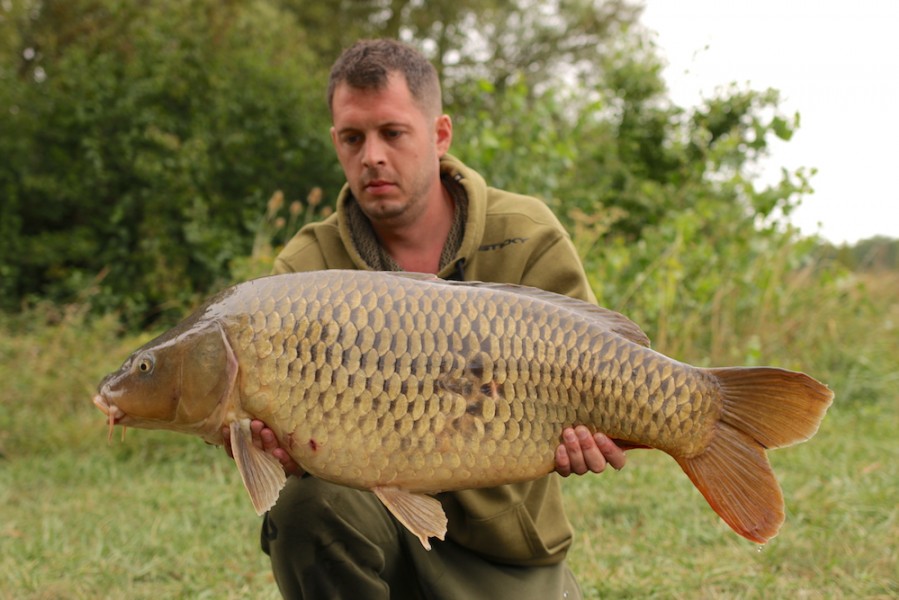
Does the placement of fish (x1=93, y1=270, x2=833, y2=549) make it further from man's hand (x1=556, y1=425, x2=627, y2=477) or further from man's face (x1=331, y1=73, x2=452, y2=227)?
man's face (x1=331, y1=73, x2=452, y2=227)

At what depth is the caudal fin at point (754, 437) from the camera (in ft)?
4.63

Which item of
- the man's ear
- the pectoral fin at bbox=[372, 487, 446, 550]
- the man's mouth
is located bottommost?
the pectoral fin at bbox=[372, 487, 446, 550]

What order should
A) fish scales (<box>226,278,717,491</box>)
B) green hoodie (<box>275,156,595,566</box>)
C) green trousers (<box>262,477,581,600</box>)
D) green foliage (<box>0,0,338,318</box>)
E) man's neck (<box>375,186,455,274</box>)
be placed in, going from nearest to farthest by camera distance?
fish scales (<box>226,278,717,491</box>)
green trousers (<box>262,477,581,600</box>)
green hoodie (<box>275,156,595,566</box>)
man's neck (<box>375,186,455,274</box>)
green foliage (<box>0,0,338,318</box>)

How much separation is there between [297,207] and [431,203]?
9.80 feet

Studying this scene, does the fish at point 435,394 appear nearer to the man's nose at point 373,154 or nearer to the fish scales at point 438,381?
the fish scales at point 438,381

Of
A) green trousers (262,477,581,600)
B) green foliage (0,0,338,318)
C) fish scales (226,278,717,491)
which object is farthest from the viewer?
green foliage (0,0,338,318)

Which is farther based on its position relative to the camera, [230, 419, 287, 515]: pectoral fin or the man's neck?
the man's neck

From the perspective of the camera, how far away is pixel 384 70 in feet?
6.45

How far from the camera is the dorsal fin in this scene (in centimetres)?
150

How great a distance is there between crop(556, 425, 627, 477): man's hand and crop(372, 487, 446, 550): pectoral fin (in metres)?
0.22

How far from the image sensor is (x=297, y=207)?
493 cm

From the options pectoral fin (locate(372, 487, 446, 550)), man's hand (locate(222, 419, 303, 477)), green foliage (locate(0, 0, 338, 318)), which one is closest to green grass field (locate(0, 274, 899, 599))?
pectoral fin (locate(372, 487, 446, 550))

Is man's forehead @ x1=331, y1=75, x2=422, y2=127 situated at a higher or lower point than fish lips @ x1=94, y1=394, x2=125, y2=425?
higher

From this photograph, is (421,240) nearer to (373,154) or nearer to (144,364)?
(373,154)
